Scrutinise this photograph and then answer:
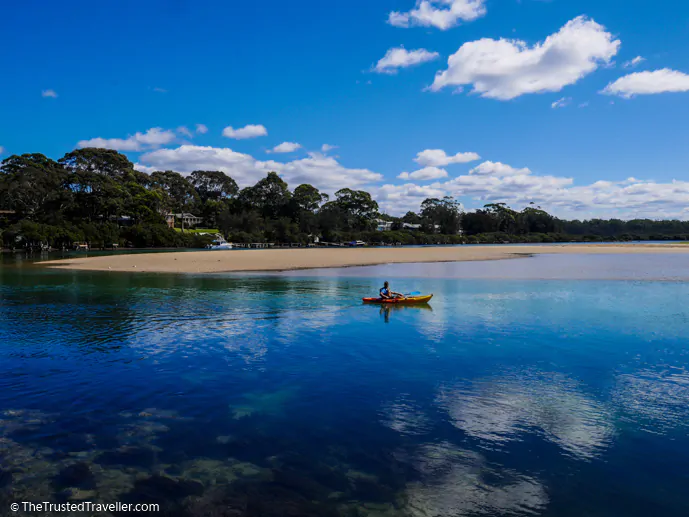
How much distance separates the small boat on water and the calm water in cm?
9291

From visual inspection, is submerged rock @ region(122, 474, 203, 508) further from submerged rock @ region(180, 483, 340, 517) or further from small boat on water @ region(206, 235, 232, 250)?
→ small boat on water @ region(206, 235, 232, 250)

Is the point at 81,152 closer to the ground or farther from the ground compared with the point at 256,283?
farther from the ground

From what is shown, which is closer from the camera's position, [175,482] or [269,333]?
[175,482]

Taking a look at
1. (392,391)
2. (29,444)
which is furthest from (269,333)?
(29,444)

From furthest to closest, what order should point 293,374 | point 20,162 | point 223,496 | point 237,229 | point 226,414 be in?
point 237,229 < point 20,162 < point 293,374 < point 226,414 < point 223,496

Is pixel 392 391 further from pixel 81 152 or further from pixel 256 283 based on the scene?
pixel 81 152

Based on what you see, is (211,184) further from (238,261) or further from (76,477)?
(76,477)

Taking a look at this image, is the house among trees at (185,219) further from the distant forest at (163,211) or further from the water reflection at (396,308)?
the water reflection at (396,308)

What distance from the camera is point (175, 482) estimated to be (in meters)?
6.98

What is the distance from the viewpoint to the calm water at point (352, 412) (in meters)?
6.75

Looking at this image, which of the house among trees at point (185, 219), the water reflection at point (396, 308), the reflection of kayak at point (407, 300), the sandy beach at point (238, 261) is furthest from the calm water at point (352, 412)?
the house among trees at point (185, 219)

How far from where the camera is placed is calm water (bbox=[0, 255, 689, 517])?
6754 millimetres

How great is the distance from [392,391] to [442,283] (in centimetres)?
2435

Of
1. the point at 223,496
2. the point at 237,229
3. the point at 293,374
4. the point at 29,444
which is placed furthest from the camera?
the point at 237,229
